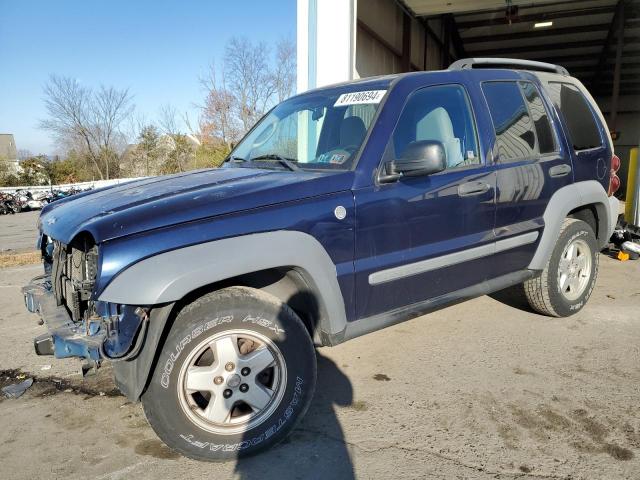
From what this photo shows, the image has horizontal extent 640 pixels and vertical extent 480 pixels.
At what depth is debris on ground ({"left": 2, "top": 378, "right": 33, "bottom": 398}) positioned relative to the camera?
11.0ft

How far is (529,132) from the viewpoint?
12.1 ft

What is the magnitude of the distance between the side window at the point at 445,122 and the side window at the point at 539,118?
757mm

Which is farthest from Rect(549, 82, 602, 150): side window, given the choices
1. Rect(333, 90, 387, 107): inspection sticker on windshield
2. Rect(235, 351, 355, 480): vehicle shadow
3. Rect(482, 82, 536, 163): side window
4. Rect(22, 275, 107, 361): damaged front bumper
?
Rect(22, 275, 107, 361): damaged front bumper

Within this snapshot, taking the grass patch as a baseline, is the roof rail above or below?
above

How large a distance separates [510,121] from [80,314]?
3.18 meters

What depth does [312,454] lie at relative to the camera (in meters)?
2.53

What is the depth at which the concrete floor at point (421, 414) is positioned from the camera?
243 cm

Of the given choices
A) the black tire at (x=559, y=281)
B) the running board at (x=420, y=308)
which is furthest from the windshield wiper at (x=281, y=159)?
the black tire at (x=559, y=281)

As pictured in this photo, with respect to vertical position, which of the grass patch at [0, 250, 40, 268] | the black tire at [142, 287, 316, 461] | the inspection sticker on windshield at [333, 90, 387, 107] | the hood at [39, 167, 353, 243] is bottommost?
the grass patch at [0, 250, 40, 268]

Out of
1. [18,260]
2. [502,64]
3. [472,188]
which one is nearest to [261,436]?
[472,188]

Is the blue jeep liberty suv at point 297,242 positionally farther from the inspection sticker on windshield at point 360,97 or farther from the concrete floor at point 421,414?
the concrete floor at point 421,414

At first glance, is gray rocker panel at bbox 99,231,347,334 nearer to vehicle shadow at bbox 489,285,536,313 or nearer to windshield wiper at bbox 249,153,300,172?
windshield wiper at bbox 249,153,300,172

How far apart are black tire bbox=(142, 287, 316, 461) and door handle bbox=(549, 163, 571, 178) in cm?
244

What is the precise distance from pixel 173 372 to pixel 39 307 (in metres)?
1.23
